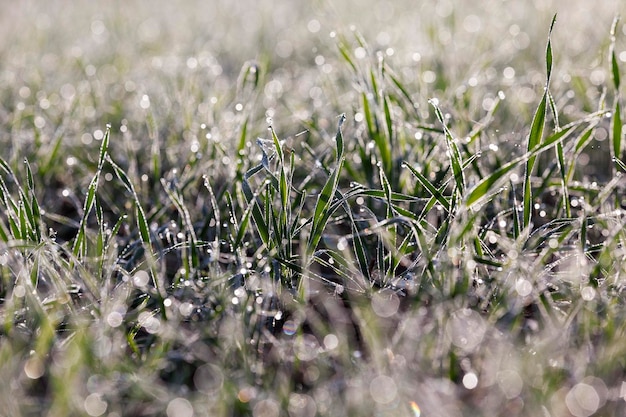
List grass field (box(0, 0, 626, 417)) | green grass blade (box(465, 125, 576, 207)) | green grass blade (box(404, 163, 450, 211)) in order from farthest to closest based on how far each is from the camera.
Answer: green grass blade (box(404, 163, 450, 211)) → green grass blade (box(465, 125, 576, 207)) → grass field (box(0, 0, 626, 417))

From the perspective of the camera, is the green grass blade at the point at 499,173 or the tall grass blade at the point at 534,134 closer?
the green grass blade at the point at 499,173

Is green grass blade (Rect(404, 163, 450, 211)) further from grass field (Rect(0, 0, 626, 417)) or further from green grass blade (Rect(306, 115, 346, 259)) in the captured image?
green grass blade (Rect(306, 115, 346, 259))

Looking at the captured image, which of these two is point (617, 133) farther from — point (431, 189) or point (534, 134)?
point (431, 189)

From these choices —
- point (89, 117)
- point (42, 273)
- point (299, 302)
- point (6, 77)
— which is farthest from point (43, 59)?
point (299, 302)

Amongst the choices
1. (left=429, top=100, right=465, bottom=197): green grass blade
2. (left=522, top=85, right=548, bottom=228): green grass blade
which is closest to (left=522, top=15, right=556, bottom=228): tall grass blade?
(left=522, top=85, right=548, bottom=228): green grass blade

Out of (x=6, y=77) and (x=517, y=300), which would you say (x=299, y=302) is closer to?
(x=517, y=300)

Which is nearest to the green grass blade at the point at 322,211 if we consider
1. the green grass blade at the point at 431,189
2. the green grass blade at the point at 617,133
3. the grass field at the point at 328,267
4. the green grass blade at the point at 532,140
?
the grass field at the point at 328,267

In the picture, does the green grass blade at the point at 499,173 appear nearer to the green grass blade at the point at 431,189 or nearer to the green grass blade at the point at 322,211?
the green grass blade at the point at 431,189

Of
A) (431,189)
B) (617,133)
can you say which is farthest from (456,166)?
(617,133)
